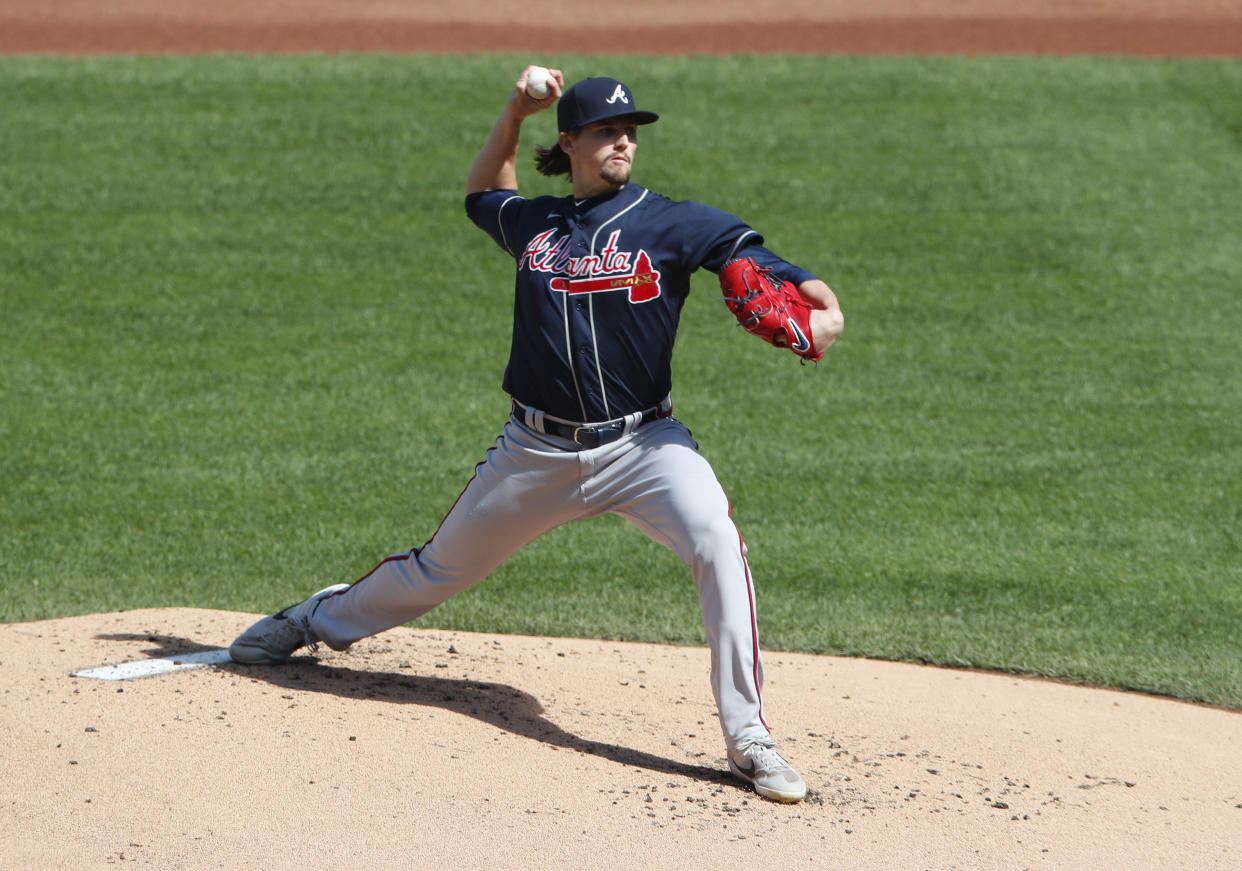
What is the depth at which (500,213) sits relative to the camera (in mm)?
4395

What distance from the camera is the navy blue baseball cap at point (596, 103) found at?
396 cm

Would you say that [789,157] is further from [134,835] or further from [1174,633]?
[134,835]

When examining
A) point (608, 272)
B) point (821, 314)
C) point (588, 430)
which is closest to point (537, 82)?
point (608, 272)

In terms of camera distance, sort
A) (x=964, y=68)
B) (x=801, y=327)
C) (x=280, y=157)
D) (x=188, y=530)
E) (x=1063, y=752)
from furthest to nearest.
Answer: (x=964, y=68), (x=280, y=157), (x=188, y=530), (x=1063, y=752), (x=801, y=327)

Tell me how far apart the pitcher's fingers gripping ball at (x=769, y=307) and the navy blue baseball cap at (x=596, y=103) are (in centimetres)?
56

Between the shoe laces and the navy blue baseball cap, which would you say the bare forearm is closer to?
the navy blue baseball cap

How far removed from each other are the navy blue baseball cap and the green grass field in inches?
92.8

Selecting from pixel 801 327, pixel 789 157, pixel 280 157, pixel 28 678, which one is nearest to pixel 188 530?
pixel 28 678

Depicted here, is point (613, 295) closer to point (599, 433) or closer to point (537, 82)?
point (599, 433)

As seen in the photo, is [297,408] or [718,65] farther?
[718,65]

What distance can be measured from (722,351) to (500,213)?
5080mm

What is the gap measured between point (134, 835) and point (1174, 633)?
4.22 m

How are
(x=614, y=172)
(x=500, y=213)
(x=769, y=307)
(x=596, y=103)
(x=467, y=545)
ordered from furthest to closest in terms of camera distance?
(x=500, y=213), (x=467, y=545), (x=614, y=172), (x=596, y=103), (x=769, y=307)

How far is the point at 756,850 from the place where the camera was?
11.1 ft
